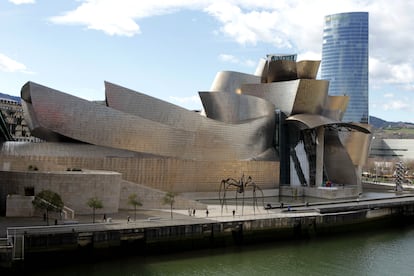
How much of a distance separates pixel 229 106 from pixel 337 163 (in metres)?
14.4

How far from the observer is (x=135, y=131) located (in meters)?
35.7

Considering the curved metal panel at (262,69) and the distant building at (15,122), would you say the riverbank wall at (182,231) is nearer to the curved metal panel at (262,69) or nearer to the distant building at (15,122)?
the curved metal panel at (262,69)

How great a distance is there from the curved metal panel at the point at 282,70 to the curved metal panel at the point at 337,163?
7.08 meters

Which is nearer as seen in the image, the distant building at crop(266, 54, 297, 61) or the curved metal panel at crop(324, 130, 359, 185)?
the curved metal panel at crop(324, 130, 359, 185)

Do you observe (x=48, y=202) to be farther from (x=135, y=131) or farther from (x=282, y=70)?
(x=282, y=70)

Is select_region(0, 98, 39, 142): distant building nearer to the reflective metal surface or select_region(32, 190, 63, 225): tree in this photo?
the reflective metal surface

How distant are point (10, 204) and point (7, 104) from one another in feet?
193

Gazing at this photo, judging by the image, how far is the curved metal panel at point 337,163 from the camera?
50000 mm

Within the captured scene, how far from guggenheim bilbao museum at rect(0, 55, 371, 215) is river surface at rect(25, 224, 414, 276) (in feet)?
22.8

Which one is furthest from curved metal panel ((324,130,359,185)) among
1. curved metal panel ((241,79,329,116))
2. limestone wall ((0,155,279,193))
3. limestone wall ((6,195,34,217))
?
limestone wall ((6,195,34,217))

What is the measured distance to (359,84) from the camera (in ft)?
530

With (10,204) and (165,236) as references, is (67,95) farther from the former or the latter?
(165,236)

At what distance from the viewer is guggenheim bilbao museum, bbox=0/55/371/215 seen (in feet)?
A: 98.9

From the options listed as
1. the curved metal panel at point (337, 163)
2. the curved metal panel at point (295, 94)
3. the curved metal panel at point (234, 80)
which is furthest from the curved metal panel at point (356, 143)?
the curved metal panel at point (234, 80)
